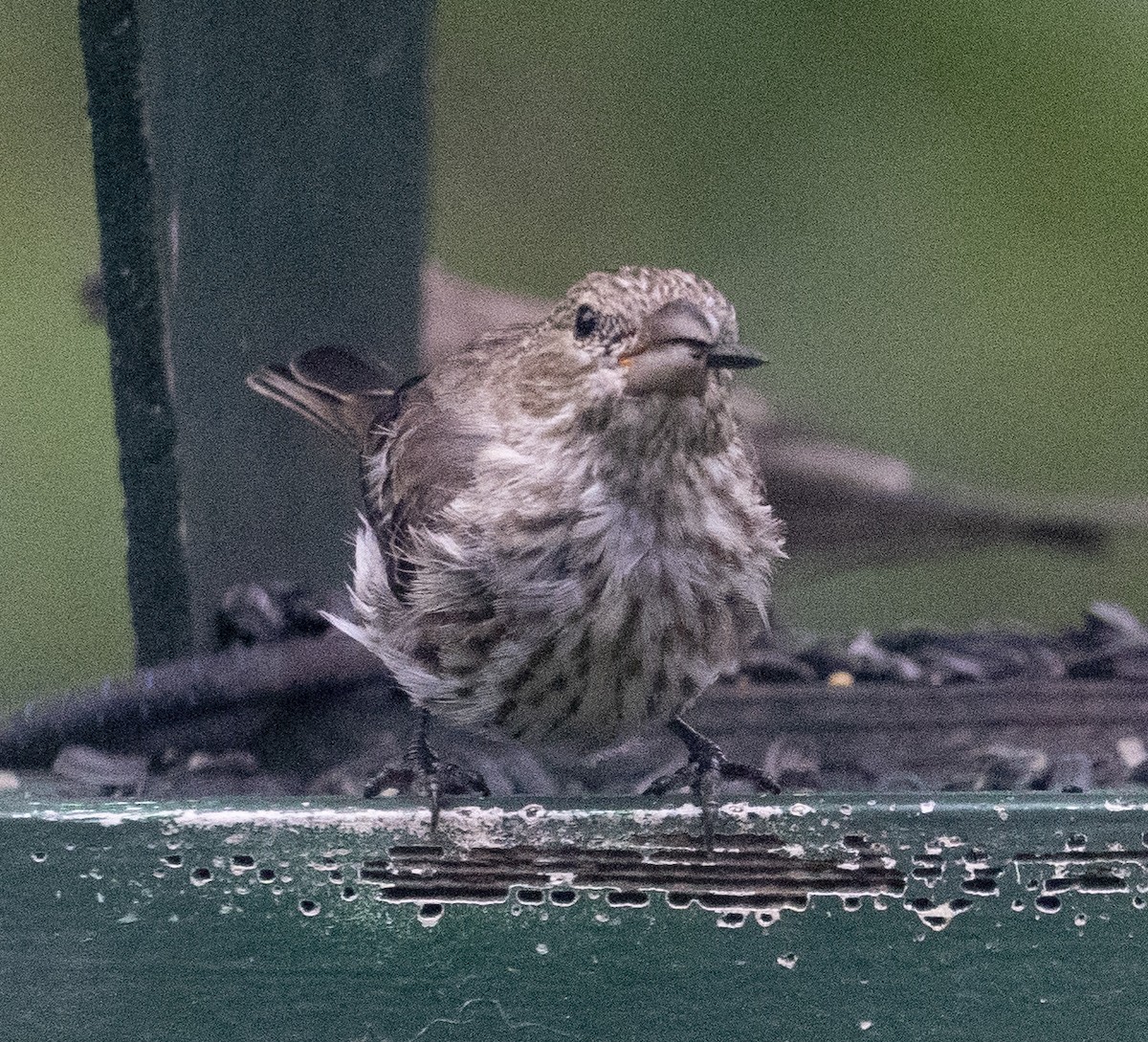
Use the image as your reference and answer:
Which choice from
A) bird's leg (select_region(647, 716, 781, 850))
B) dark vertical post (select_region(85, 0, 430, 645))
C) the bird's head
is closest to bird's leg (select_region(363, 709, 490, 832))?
bird's leg (select_region(647, 716, 781, 850))

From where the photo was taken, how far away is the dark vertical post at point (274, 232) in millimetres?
4594

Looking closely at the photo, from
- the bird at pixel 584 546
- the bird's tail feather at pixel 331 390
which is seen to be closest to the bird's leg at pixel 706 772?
the bird at pixel 584 546

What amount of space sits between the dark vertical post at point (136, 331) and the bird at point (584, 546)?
2.13ft

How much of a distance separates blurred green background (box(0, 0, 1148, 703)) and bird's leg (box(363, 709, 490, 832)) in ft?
2.67

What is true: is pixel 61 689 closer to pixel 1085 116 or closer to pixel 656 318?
pixel 656 318

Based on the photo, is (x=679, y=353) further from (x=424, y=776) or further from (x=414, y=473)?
(x=424, y=776)

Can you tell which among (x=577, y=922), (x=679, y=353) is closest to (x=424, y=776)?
(x=577, y=922)

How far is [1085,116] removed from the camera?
20.4ft

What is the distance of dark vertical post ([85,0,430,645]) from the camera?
15.1 ft

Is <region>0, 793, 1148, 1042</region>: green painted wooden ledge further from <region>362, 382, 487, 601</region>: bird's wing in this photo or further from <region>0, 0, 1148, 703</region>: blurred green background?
<region>0, 0, 1148, 703</region>: blurred green background

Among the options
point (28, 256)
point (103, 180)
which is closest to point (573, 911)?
point (103, 180)

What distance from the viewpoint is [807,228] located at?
6.63m

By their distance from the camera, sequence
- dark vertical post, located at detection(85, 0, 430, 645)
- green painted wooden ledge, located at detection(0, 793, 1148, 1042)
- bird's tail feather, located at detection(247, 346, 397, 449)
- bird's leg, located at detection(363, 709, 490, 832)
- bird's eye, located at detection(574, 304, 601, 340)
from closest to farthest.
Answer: green painted wooden ledge, located at detection(0, 793, 1148, 1042), bird's eye, located at detection(574, 304, 601, 340), bird's leg, located at detection(363, 709, 490, 832), dark vertical post, located at detection(85, 0, 430, 645), bird's tail feather, located at detection(247, 346, 397, 449)

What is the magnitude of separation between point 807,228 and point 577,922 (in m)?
3.46
